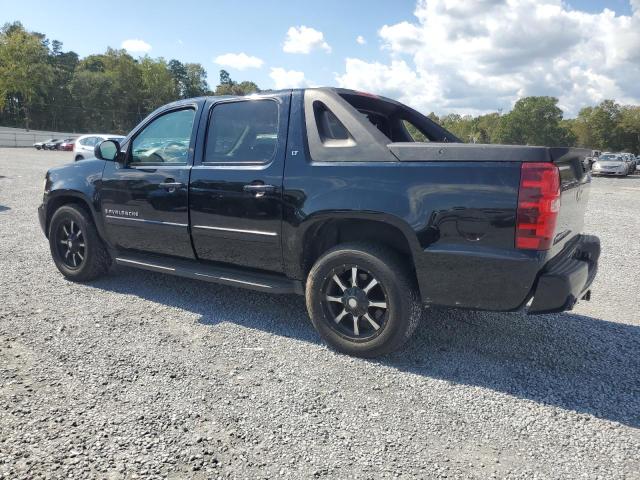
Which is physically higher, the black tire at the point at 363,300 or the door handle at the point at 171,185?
the door handle at the point at 171,185

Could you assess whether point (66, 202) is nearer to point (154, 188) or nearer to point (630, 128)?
point (154, 188)

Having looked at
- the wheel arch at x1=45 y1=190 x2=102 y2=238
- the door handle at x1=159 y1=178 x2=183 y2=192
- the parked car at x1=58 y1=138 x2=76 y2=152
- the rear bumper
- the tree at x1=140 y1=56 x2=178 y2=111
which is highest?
the tree at x1=140 y1=56 x2=178 y2=111

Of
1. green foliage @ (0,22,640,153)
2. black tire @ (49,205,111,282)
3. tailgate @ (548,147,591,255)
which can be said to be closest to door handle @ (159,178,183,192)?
black tire @ (49,205,111,282)

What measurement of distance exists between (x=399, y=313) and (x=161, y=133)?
2831 millimetres

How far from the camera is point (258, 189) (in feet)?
12.0

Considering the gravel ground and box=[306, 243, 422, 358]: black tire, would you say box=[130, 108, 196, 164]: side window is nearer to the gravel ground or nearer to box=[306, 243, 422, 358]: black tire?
the gravel ground

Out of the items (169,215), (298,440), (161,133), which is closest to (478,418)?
(298,440)

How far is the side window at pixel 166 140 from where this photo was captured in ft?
14.1

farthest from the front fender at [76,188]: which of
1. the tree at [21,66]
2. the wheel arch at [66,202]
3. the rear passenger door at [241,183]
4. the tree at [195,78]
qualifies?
the tree at [195,78]

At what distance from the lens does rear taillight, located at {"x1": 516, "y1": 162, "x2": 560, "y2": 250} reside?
108 inches

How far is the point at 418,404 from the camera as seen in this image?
285 centimetres

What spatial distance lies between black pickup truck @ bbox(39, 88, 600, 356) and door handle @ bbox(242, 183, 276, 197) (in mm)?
11

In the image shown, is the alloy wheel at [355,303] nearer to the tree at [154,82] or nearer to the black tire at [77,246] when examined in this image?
the black tire at [77,246]

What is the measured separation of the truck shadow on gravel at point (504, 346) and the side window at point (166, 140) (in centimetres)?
134
